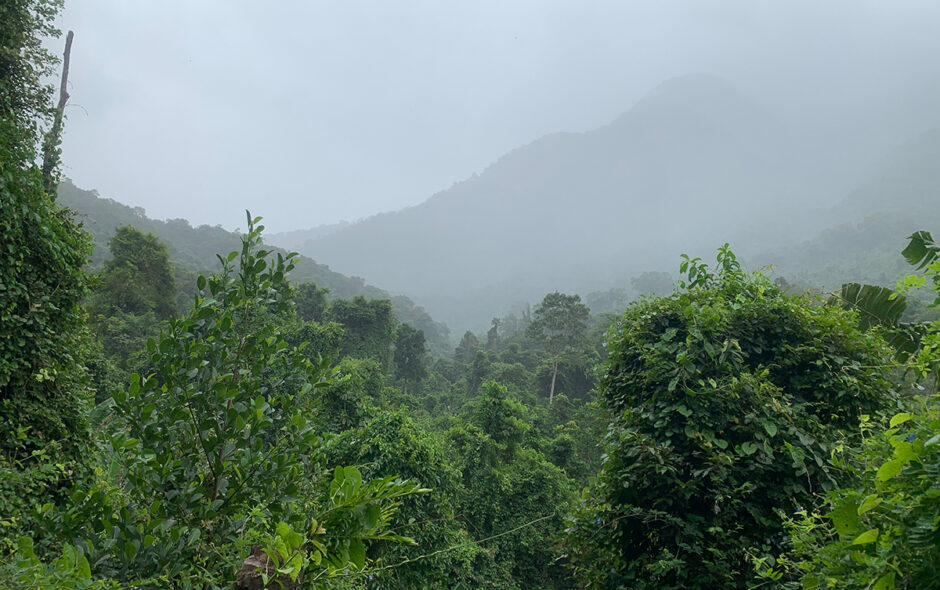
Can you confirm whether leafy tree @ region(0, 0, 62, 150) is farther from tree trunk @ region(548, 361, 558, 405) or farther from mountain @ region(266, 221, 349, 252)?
mountain @ region(266, 221, 349, 252)

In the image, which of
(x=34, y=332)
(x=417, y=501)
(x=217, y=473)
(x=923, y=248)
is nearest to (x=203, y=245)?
(x=417, y=501)

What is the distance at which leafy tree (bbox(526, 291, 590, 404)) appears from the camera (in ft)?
94.8

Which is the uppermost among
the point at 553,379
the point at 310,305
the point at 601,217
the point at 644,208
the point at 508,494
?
the point at 644,208

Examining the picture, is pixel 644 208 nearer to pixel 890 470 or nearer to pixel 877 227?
pixel 877 227

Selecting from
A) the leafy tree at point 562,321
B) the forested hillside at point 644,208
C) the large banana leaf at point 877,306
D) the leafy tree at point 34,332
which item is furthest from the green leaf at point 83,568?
the forested hillside at point 644,208

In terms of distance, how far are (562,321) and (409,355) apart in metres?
10.7

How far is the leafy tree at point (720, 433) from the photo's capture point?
301 centimetres

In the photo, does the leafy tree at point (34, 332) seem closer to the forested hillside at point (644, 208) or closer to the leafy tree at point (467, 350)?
the leafy tree at point (467, 350)

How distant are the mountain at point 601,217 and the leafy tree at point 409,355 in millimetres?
80468

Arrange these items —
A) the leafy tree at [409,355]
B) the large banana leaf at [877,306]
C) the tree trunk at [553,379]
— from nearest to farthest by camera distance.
Answer: 1. the large banana leaf at [877,306]
2. the tree trunk at [553,379]
3. the leafy tree at [409,355]

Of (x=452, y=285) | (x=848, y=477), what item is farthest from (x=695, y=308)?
(x=452, y=285)

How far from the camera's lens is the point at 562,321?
96.7 feet

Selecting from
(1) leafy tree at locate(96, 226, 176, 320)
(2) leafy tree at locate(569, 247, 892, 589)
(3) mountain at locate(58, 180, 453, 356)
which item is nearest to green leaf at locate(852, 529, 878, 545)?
(2) leafy tree at locate(569, 247, 892, 589)

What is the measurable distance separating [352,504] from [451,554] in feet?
21.3
